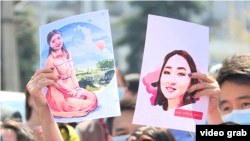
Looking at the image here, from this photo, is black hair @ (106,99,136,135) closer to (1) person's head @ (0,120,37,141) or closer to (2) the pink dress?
(1) person's head @ (0,120,37,141)

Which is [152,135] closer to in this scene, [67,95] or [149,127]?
[149,127]

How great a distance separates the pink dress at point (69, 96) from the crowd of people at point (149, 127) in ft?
0.17

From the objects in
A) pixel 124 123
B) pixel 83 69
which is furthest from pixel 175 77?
pixel 124 123

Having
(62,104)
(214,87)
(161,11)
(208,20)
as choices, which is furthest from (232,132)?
(208,20)

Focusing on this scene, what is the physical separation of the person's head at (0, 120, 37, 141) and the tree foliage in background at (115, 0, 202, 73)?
15865 mm

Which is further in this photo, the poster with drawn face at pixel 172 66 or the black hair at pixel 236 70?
the black hair at pixel 236 70

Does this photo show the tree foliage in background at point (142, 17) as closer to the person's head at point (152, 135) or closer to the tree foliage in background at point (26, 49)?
the tree foliage in background at point (26, 49)

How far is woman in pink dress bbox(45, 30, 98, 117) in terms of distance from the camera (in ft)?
7.10

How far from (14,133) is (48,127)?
1.44ft

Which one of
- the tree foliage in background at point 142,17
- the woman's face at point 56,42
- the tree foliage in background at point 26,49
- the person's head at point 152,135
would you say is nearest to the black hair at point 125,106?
the person's head at point 152,135

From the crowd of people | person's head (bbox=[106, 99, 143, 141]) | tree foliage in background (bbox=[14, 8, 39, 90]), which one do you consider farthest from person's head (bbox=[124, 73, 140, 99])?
tree foliage in background (bbox=[14, 8, 39, 90])

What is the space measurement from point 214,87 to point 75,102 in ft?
2.53

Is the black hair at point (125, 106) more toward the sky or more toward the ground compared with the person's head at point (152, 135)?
more toward the sky

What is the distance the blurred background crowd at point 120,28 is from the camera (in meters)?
9.03
